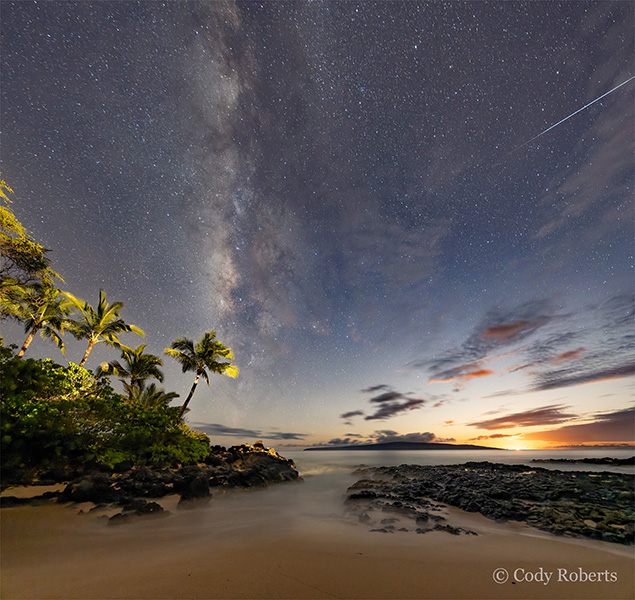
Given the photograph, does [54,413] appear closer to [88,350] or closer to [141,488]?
[141,488]

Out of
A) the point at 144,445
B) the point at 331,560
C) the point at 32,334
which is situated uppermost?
the point at 32,334

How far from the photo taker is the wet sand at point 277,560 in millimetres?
4047

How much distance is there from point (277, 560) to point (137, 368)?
29.6 metres

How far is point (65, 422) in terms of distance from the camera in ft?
33.6

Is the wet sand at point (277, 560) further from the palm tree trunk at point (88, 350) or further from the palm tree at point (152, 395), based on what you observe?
the palm tree at point (152, 395)

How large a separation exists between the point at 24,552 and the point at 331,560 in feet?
20.8

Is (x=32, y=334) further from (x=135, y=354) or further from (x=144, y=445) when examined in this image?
(x=135, y=354)

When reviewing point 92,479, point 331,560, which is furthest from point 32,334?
point 331,560

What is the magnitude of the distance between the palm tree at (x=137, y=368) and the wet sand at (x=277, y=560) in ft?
72.7

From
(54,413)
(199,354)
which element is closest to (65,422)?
(54,413)

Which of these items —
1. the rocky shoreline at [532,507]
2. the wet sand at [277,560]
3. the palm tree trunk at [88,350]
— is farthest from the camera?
A: the palm tree trunk at [88,350]

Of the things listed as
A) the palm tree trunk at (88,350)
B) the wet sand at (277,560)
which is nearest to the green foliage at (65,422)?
the wet sand at (277,560)

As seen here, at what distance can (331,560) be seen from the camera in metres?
5.09

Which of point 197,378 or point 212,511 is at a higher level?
point 197,378
